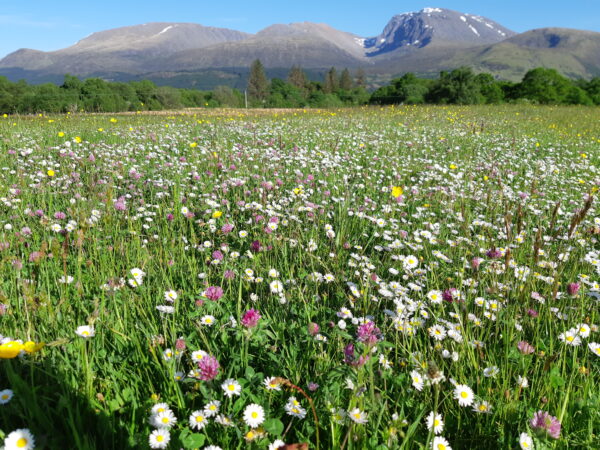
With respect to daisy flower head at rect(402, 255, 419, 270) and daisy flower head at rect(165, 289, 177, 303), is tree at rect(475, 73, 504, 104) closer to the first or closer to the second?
daisy flower head at rect(402, 255, 419, 270)

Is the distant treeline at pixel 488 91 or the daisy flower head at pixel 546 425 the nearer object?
the daisy flower head at pixel 546 425

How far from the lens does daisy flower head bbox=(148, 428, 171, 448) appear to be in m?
1.26

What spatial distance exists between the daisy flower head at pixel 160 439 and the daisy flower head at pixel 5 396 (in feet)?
1.87

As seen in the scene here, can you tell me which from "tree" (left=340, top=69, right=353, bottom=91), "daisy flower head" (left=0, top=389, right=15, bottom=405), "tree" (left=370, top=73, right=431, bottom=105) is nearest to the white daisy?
"daisy flower head" (left=0, top=389, right=15, bottom=405)

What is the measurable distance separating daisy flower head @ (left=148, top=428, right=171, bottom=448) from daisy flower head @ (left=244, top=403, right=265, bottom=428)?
0.27m

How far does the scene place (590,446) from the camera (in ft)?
4.85

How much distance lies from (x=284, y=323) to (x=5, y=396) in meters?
1.24

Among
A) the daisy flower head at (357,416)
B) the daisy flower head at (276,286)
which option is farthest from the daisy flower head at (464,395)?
the daisy flower head at (276,286)

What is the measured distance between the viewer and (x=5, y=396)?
4.63 ft

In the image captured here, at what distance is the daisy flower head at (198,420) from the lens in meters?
1.40

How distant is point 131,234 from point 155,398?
79.4 inches

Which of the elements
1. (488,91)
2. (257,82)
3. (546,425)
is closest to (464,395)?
(546,425)

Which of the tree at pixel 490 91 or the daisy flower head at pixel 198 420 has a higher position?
the tree at pixel 490 91

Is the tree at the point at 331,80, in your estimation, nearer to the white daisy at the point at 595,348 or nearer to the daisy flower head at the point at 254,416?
the white daisy at the point at 595,348
